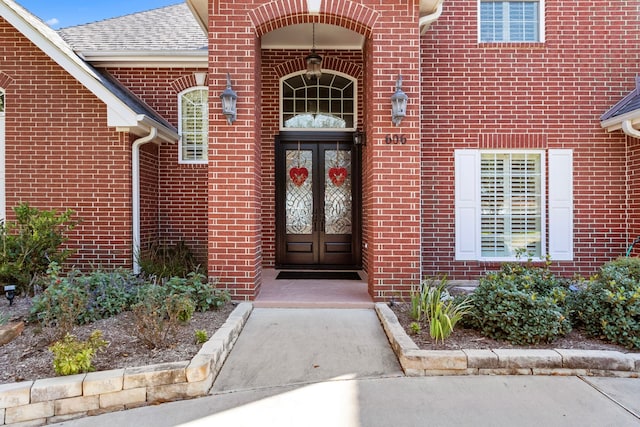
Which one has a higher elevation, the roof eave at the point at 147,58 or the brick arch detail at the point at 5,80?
the roof eave at the point at 147,58

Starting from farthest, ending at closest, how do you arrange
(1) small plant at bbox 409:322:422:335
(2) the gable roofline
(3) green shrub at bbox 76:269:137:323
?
(2) the gable roofline → (3) green shrub at bbox 76:269:137:323 → (1) small plant at bbox 409:322:422:335

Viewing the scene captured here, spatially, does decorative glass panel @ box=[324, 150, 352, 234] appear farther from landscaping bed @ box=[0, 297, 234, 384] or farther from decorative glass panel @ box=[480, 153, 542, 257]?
landscaping bed @ box=[0, 297, 234, 384]

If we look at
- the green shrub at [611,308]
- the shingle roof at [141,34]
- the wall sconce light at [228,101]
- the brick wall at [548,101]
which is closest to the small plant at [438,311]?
the green shrub at [611,308]

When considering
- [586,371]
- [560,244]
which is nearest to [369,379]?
[586,371]

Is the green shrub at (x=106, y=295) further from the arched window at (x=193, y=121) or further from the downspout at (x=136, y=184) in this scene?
the arched window at (x=193, y=121)

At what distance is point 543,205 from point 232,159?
518cm

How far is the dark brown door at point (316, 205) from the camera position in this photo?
8055mm

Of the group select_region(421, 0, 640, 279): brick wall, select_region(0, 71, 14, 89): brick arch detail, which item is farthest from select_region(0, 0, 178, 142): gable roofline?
select_region(421, 0, 640, 279): brick wall

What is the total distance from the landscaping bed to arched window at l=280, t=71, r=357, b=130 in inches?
176

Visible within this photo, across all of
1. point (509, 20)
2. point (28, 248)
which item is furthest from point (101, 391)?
point (509, 20)

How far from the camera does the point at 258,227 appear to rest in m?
5.79

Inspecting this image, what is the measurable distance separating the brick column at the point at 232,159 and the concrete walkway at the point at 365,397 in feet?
5.11

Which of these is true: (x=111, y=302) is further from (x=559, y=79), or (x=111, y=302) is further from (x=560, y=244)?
(x=559, y=79)

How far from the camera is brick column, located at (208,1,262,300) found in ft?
18.2
